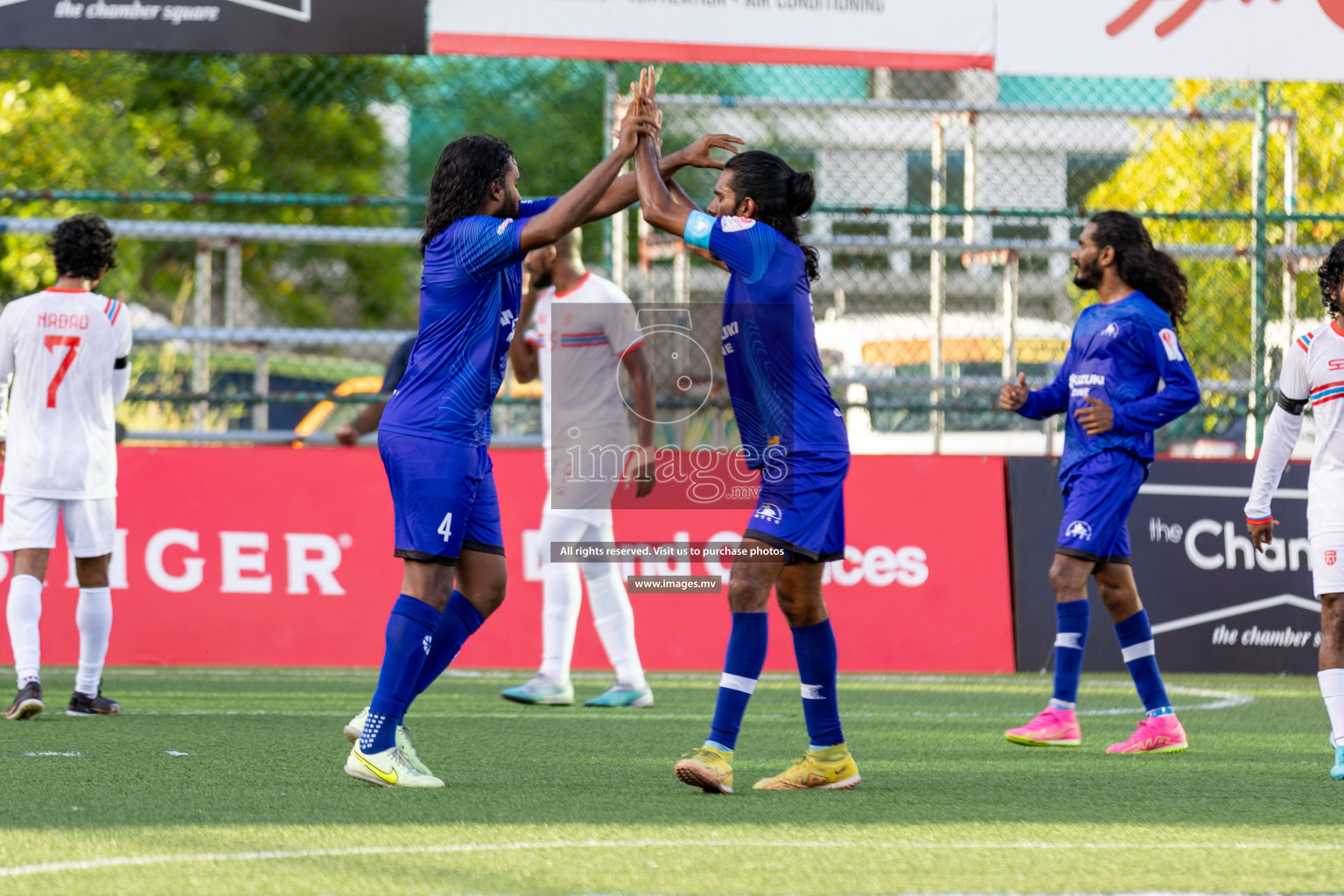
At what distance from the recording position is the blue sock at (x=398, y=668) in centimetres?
492

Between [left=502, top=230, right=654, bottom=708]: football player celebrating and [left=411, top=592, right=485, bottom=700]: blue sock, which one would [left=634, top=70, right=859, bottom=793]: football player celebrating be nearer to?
[left=411, top=592, right=485, bottom=700]: blue sock

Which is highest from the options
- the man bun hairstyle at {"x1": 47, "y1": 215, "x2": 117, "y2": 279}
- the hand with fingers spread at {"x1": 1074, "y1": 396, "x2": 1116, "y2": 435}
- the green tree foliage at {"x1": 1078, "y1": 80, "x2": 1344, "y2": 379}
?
the green tree foliage at {"x1": 1078, "y1": 80, "x2": 1344, "y2": 379}

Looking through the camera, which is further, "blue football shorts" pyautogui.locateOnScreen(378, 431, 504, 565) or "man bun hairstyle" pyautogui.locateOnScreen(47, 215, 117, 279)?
"man bun hairstyle" pyautogui.locateOnScreen(47, 215, 117, 279)

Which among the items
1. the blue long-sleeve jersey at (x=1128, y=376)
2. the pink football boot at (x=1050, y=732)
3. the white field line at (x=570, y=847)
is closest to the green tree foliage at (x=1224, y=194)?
the blue long-sleeve jersey at (x=1128, y=376)

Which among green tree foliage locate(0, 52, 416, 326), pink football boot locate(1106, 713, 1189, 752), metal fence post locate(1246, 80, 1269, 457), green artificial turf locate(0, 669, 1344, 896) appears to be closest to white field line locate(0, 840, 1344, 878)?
green artificial turf locate(0, 669, 1344, 896)

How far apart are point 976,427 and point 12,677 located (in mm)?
7021

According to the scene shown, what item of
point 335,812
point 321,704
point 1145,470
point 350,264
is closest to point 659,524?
point 321,704

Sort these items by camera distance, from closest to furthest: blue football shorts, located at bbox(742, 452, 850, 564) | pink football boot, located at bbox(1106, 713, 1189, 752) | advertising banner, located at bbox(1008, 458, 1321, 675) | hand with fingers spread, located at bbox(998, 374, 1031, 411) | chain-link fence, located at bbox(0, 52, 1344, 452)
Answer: blue football shorts, located at bbox(742, 452, 850, 564) < pink football boot, located at bbox(1106, 713, 1189, 752) < hand with fingers spread, located at bbox(998, 374, 1031, 411) < advertising banner, located at bbox(1008, 458, 1321, 675) < chain-link fence, located at bbox(0, 52, 1344, 452)

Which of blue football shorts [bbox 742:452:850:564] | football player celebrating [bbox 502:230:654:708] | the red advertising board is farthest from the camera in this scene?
the red advertising board

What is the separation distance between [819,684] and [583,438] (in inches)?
115

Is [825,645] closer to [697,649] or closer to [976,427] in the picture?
[697,649]

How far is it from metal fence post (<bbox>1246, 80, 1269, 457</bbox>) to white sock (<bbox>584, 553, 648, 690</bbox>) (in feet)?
15.0

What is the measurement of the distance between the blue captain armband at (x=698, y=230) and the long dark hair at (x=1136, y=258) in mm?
2653

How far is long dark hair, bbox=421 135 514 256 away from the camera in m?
5.05
